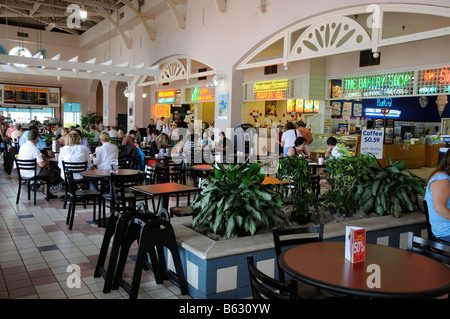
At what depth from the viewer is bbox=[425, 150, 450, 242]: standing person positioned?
3232mm

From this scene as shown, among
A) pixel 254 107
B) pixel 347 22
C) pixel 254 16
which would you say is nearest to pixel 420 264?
pixel 347 22

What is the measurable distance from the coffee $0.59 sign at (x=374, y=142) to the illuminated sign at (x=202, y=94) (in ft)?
28.8

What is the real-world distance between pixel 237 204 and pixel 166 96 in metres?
14.3

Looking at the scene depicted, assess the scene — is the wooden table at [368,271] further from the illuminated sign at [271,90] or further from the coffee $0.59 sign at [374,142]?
the illuminated sign at [271,90]

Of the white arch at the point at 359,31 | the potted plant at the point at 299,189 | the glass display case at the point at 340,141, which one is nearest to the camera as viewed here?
the potted plant at the point at 299,189

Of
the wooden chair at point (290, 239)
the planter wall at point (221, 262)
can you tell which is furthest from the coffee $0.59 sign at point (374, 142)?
the wooden chair at point (290, 239)

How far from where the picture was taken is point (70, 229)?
17.3 feet

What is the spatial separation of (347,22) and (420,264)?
245 inches

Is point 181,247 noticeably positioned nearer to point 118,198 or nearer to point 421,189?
point 118,198

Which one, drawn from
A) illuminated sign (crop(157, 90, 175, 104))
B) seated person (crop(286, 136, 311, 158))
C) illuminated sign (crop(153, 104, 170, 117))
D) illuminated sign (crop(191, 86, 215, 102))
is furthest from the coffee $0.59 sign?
illuminated sign (crop(153, 104, 170, 117))

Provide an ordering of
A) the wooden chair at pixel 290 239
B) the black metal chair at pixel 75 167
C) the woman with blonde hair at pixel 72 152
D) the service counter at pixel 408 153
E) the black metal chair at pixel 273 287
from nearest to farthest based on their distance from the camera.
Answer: the black metal chair at pixel 273 287 < the wooden chair at pixel 290 239 < the black metal chair at pixel 75 167 < the woman with blonde hair at pixel 72 152 < the service counter at pixel 408 153

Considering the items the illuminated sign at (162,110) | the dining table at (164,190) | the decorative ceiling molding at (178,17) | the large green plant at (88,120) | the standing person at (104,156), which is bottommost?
the dining table at (164,190)

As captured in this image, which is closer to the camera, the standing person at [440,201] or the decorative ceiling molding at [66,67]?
the standing person at [440,201]

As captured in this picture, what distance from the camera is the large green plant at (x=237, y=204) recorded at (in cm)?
353
